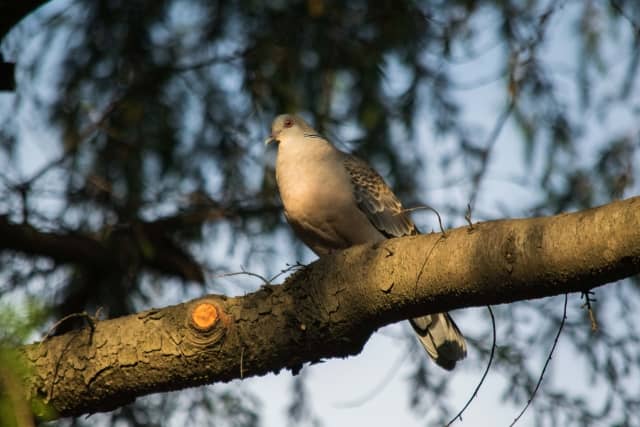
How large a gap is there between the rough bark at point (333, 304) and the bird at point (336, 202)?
1209 millimetres

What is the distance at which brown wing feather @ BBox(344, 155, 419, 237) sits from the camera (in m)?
4.60

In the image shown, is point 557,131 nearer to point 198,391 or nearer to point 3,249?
point 198,391

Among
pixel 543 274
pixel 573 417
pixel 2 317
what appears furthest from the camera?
pixel 573 417

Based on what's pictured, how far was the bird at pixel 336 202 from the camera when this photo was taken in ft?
13.7

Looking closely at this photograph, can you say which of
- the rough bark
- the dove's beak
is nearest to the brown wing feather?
the dove's beak

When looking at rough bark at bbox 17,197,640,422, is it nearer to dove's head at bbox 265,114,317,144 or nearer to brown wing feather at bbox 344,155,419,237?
brown wing feather at bbox 344,155,419,237

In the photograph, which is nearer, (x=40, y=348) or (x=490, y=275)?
(x=490, y=275)

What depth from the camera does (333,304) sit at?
2.90m

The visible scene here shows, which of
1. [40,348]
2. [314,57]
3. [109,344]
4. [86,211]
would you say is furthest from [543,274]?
[86,211]

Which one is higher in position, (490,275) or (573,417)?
(490,275)

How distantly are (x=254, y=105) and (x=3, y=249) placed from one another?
145cm

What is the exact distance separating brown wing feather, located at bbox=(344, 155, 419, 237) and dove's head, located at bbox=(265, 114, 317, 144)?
28cm

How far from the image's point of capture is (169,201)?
470 cm

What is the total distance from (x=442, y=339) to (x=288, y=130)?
140 centimetres
